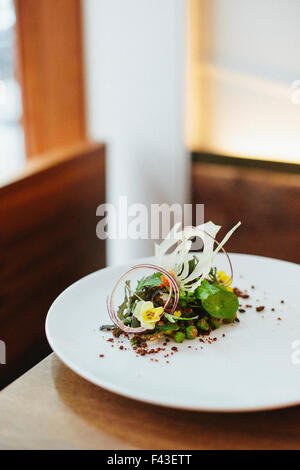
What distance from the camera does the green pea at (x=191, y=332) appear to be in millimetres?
1190

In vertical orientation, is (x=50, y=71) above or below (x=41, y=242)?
above

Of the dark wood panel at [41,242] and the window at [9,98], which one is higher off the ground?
the window at [9,98]

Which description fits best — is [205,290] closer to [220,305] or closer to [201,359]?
[220,305]

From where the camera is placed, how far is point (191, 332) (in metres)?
1.19

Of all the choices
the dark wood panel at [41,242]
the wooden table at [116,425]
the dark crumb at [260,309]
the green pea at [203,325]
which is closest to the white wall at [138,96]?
the dark wood panel at [41,242]

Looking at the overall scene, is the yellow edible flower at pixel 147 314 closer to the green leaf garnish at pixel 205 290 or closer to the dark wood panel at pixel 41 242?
the green leaf garnish at pixel 205 290

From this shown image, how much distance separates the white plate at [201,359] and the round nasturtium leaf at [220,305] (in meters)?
0.04

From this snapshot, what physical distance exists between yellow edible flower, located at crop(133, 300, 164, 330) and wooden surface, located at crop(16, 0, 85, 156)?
178 cm

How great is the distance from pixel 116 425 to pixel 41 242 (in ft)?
3.73

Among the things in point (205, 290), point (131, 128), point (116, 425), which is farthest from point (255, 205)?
point (116, 425)

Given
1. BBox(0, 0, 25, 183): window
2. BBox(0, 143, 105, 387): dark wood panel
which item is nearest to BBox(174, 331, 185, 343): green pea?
BBox(0, 143, 105, 387): dark wood panel

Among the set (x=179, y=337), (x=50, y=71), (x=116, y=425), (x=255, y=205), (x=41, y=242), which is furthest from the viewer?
(x=50, y=71)
